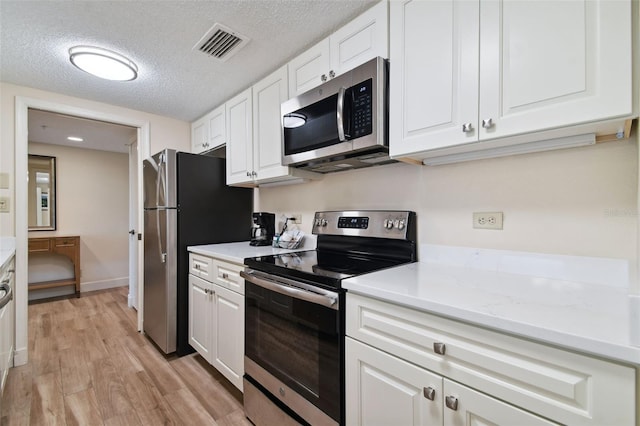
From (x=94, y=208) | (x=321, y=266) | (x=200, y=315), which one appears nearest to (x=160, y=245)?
(x=200, y=315)

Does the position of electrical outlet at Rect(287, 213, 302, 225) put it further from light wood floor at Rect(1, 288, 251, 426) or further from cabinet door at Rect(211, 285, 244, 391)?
light wood floor at Rect(1, 288, 251, 426)

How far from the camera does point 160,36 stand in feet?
5.60

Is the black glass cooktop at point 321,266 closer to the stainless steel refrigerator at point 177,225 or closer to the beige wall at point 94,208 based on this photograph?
the stainless steel refrigerator at point 177,225

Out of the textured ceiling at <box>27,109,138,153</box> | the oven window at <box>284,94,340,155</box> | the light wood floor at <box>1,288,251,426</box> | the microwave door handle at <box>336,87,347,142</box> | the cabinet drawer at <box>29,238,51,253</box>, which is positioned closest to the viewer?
the microwave door handle at <box>336,87,347,142</box>

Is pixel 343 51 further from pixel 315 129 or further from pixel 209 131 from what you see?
pixel 209 131

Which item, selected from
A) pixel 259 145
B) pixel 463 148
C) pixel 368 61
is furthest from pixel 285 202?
pixel 463 148

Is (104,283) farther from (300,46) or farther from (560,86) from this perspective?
(560,86)

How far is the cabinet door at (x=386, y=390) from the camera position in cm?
89

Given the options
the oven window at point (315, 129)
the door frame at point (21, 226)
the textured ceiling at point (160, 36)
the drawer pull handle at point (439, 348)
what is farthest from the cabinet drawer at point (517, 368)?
the door frame at point (21, 226)

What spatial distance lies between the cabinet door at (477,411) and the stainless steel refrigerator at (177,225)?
2.12 m

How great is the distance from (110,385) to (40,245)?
2.96 metres

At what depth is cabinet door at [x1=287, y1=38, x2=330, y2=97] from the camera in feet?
5.39

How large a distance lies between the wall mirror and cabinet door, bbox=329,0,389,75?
466 centimetres

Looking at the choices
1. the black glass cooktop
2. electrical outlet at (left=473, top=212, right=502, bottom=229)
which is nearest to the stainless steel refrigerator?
the black glass cooktop
